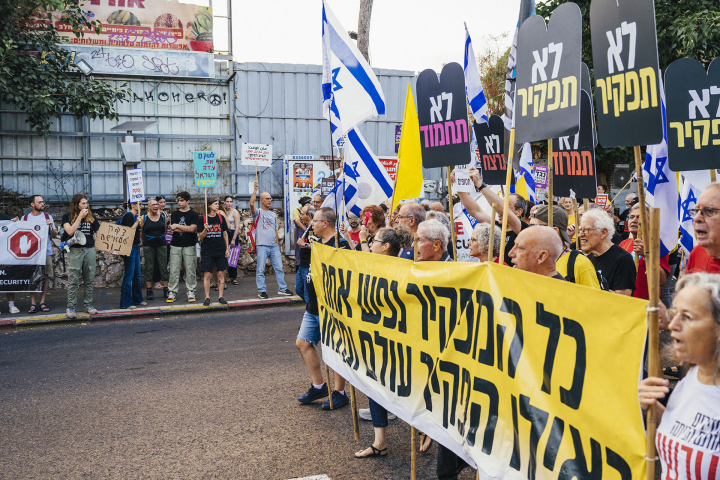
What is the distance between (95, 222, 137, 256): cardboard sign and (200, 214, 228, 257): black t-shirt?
1.31 m

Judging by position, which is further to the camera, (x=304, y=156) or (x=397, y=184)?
(x=304, y=156)

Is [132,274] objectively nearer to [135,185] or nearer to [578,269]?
[135,185]

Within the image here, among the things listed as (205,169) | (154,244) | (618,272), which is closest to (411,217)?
(618,272)

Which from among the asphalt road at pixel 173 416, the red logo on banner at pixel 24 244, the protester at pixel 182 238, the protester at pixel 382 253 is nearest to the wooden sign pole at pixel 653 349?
the asphalt road at pixel 173 416

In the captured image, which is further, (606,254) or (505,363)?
(606,254)

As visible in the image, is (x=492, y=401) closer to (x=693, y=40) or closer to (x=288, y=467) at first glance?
(x=288, y=467)

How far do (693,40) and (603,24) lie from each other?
1207 centimetres

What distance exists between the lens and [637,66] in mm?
2400

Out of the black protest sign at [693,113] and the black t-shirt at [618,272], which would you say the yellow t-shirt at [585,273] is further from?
the black protest sign at [693,113]

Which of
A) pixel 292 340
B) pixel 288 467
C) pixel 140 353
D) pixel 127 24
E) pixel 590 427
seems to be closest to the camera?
pixel 590 427

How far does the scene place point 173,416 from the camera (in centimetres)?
528

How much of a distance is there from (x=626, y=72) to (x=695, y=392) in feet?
4.30

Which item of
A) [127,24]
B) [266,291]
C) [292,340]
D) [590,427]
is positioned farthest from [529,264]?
[127,24]

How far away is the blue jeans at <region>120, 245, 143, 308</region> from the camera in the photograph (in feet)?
35.0
